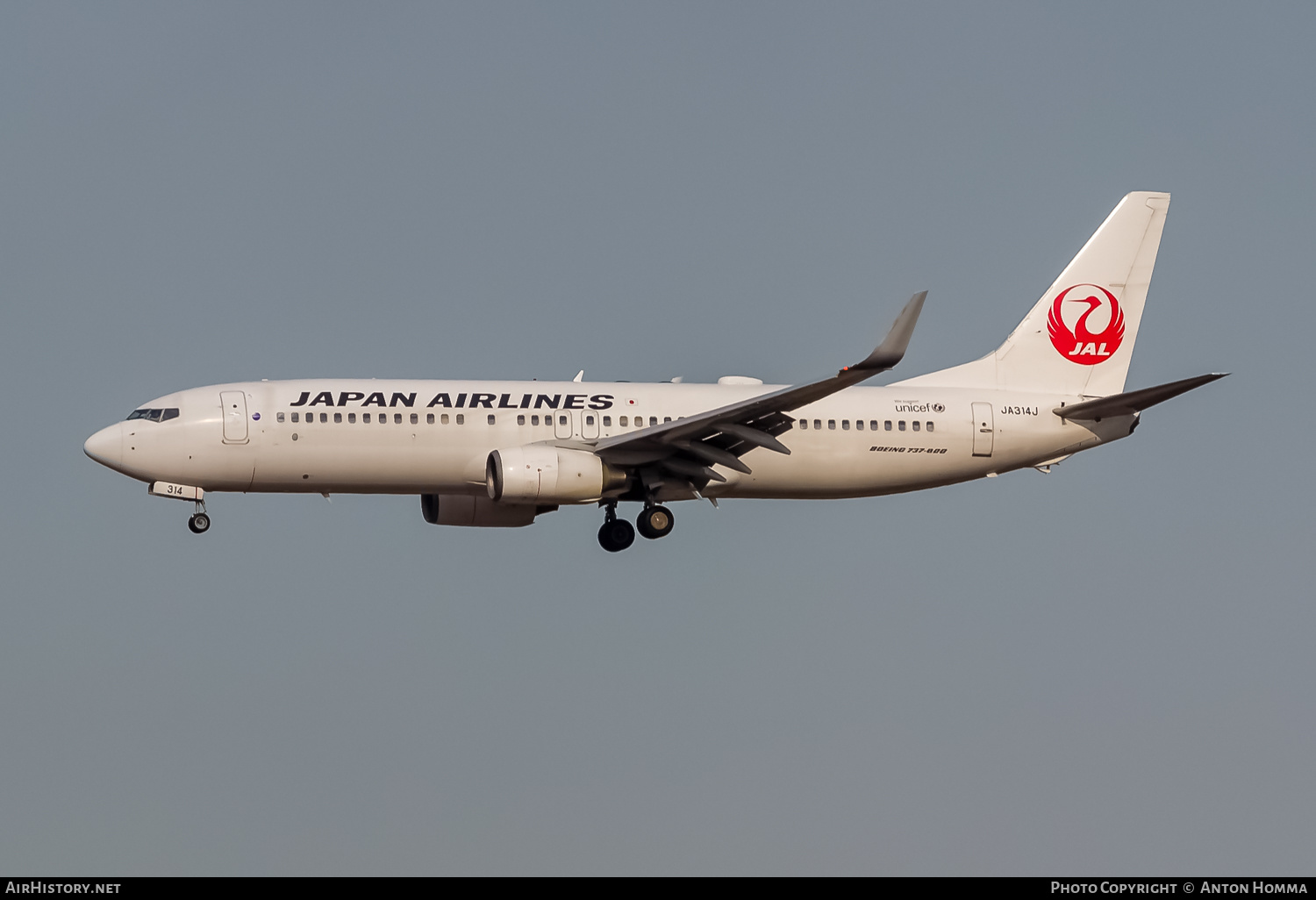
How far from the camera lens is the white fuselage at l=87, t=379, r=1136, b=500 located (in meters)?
45.8

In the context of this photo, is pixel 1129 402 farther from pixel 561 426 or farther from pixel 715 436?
pixel 561 426

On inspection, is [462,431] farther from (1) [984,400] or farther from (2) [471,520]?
(1) [984,400]

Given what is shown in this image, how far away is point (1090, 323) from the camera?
175 ft

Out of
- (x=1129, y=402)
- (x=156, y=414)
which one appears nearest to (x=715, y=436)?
(x=1129, y=402)

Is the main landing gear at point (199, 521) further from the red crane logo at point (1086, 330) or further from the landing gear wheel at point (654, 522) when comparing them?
the red crane logo at point (1086, 330)

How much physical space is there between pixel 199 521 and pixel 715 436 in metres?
13.2

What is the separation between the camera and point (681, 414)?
48219 mm

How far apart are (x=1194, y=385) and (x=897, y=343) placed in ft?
31.1

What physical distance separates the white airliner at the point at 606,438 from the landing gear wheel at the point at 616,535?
45 mm

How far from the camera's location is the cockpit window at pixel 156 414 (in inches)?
1826

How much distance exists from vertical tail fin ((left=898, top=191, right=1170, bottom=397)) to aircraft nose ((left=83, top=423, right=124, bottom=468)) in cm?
2163

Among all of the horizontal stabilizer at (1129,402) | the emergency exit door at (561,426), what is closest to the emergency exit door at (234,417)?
the emergency exit door at (561,426)
